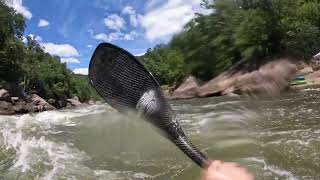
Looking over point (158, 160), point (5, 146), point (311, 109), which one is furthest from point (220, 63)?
point (311, 109)

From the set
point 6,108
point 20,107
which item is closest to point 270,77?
point 6,108

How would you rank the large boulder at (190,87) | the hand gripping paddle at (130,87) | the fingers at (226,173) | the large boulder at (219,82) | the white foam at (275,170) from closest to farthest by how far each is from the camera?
1. the fingers at (226,173)
2. the hand gripping paddle at (130,87)
3. the large boulder at (219,82)
4. the large boulder at (190,87)
5. the white foam at (275,170)

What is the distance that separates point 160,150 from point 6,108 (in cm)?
2452

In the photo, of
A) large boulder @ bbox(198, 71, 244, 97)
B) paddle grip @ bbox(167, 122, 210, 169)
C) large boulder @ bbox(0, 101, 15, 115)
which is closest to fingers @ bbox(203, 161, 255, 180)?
paddle grip @ bbox(167, 122, 210, 169)

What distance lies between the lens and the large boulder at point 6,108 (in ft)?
94.9

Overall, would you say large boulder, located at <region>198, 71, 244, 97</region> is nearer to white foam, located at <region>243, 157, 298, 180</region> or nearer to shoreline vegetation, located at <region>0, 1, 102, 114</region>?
white foam, located at <region>243, 157, 298, 180</region>

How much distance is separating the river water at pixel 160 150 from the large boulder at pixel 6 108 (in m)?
20.1

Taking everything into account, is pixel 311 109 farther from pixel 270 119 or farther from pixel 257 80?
pixel 257 80

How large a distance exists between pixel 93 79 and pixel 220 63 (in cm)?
127

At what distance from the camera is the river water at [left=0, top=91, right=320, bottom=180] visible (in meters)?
5.60

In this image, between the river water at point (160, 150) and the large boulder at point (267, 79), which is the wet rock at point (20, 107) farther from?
the large boulder at point (267, 79)

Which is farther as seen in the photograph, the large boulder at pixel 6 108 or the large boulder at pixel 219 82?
the large boulder at pixel 6 108

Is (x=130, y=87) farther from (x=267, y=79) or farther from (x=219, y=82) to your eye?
(x=267, y=79)

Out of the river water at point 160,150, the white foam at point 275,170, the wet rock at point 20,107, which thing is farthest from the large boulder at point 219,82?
Answer: the wet rock at point 20,107
